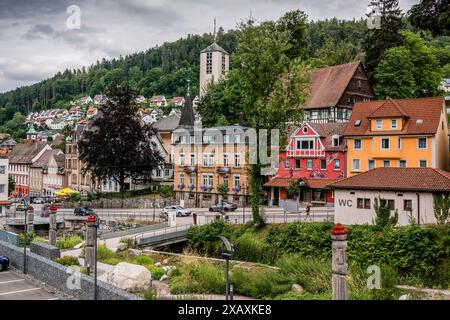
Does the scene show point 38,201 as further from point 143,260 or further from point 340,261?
point 340,261

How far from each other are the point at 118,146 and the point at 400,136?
94.5ft

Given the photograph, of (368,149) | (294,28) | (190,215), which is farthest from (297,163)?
(294,28)

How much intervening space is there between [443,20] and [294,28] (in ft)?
129

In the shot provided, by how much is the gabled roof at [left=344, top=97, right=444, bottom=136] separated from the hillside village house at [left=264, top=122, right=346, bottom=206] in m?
2.57

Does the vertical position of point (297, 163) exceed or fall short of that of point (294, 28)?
it falls short

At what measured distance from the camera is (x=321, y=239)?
93.8 ft

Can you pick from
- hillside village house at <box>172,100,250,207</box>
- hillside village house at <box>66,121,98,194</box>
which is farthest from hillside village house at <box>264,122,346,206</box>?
hillside village house at <box>66,121,98,194</box>

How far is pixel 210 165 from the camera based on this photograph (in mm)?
52844

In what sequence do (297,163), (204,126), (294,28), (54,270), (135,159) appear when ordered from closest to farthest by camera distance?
(54,270), (297,163), (135,159), (204,126), (294,28)

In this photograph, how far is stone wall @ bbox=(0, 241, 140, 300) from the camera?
A: 14187mm

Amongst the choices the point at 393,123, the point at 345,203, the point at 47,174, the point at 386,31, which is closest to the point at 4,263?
the point at 345,203

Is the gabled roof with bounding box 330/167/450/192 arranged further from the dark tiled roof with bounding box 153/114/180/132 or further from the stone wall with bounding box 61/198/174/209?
the dark tiled roof with bounding box 153/114/180/132

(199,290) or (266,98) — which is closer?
(199,290)

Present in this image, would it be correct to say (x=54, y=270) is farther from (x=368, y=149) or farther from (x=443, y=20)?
(x=368, y=149)
